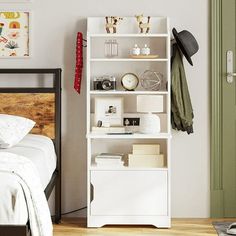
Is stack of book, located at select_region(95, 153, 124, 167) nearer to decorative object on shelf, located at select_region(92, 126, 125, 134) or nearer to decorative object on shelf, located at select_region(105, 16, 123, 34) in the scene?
decorative object on shelf, located at select_region(92, 126, 125, 134)

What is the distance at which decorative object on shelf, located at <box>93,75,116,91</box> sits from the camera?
407cm

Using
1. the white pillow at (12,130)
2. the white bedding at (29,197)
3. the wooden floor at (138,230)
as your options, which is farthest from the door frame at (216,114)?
the white bedding at (29,197)

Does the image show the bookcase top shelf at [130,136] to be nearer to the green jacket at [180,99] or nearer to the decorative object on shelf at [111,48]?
the green jacket at [180,99]

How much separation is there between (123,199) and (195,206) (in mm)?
647

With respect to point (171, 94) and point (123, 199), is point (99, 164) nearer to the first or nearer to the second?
point (123, 199)

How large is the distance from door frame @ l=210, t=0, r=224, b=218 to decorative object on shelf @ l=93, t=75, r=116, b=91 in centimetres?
77

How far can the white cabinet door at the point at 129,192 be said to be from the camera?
3947 mm

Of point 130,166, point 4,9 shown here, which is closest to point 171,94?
point 130,166

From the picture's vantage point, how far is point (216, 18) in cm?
420

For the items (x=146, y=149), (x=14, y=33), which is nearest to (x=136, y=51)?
(x=146, y=149)

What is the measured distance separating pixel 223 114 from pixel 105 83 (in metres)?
0.95

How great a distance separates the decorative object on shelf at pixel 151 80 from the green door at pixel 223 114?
0.42m

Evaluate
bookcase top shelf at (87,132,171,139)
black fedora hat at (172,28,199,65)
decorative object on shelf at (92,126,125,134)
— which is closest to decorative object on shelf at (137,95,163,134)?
bookcase top shelf at (87,132,171,139)

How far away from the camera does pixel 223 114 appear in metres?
4.23
